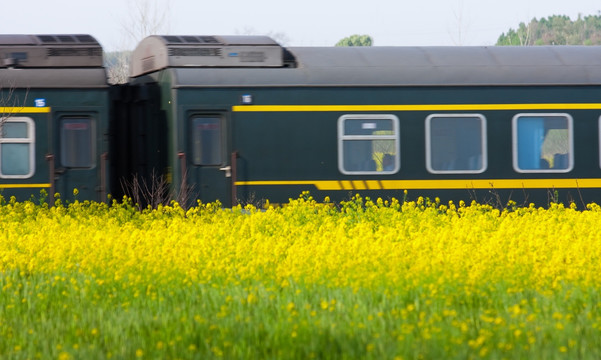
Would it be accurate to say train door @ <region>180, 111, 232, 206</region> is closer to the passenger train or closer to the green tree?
the passenger train

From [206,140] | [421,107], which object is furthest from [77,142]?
[421,107]

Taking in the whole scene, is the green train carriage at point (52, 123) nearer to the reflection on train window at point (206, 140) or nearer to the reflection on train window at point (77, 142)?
the reflection on train window at point (77, 142)

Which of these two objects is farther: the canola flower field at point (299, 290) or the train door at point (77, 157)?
the train door at point (77, 157)

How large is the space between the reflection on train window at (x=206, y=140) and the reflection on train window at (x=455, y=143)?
3.21m

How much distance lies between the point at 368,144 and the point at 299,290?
7.48 metres

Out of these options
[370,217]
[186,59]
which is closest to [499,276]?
[370,217]

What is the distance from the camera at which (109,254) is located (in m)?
9.62

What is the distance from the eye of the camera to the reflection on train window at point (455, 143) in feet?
49.3

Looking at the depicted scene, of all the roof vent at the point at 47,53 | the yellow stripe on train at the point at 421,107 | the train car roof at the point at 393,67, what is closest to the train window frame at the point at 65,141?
the roof vent at the point at 47,53

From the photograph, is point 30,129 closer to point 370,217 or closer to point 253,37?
point 253,37

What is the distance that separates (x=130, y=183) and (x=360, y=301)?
8.93m

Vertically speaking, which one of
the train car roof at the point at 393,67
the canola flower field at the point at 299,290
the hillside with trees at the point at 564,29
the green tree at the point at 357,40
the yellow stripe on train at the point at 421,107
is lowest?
the canola flower field at the point at 299,290

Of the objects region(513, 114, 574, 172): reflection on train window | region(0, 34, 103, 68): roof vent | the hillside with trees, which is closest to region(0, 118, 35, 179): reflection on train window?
region(0, 34, 103, 68): roof vent

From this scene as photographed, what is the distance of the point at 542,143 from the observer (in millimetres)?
15227
